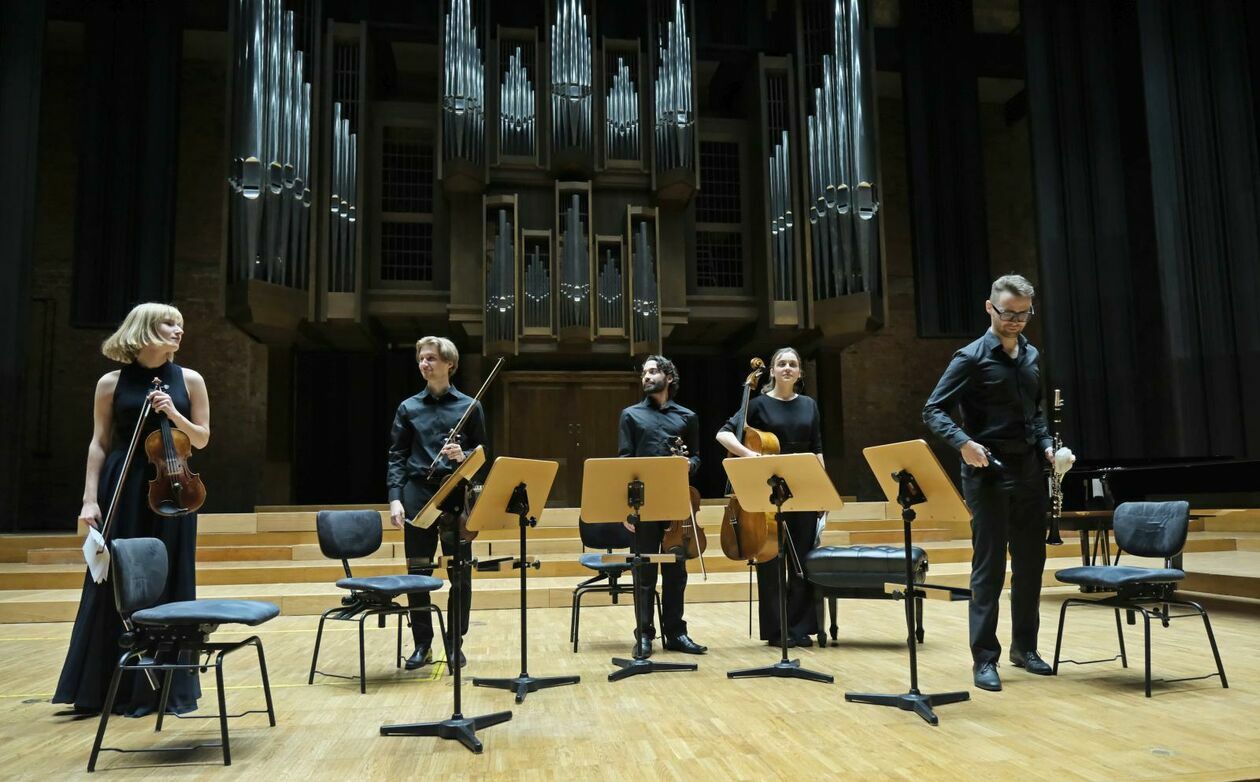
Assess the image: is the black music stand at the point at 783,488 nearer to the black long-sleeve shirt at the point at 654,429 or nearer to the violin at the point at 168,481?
the black long-sleeve shirt at the point at 654,429

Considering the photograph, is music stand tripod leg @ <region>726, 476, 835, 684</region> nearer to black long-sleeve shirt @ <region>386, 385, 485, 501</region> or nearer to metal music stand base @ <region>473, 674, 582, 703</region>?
metal music stand base @ <region>473, 674, 582, 703</region>

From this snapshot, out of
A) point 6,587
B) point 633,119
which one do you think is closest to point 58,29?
point 633,119

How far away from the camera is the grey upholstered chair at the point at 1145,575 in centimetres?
348

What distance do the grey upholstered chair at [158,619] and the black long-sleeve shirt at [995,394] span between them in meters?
2.58

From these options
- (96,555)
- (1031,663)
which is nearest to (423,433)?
(96,555)

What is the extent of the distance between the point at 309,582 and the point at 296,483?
15.9 feet

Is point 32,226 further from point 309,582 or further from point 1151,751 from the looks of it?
point 1151,751

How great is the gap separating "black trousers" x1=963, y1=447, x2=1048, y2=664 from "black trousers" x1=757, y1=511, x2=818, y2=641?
3.34 ft

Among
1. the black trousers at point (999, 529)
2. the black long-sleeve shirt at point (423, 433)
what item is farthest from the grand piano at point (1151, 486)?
the black long-sleeve shirt at point (423, 433)

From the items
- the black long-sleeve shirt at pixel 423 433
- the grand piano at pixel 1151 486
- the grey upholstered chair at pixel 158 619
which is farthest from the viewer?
the grand piano at pixel 1151 486


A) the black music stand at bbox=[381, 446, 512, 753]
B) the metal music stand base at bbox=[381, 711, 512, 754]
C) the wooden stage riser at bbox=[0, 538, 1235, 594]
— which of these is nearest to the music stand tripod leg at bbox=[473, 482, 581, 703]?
the black music stand at bbox=[381, 446, 512, 753]

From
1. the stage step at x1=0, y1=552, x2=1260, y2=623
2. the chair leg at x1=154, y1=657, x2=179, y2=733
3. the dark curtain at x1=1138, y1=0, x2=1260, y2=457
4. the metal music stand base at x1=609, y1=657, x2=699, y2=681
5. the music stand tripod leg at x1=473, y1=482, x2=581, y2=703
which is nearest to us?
the chair leg at x1=154, y1=657, x2=179, y2=733

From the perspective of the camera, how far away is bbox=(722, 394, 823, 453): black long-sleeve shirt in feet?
14.8

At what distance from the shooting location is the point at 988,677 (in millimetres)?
3496
